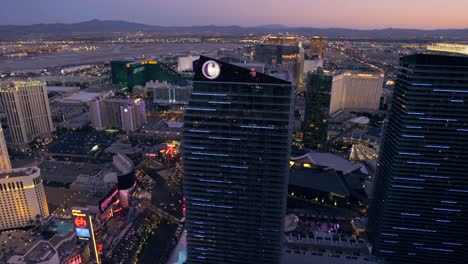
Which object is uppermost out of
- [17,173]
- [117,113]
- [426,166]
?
[426,166]

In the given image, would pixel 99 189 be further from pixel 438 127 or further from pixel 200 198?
pixel 438 127

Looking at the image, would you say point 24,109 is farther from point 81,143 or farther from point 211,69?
point 211,69

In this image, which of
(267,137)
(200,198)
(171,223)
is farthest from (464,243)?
(171,223)

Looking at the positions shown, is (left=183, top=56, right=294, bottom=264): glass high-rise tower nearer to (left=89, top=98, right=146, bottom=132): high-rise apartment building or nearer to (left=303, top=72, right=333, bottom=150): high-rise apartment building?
(left=303, top=72, right=333, bottom=150): high-rise apartment building

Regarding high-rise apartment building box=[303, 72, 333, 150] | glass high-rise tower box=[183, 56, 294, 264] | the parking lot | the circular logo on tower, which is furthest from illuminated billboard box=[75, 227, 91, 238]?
high-rise apartment building box=[303, 72, 333, 150]

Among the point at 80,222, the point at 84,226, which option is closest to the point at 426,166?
the point at 84,226

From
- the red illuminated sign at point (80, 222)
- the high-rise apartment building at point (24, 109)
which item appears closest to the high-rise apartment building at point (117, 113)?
the high-rise apartment building at point (24, 109)

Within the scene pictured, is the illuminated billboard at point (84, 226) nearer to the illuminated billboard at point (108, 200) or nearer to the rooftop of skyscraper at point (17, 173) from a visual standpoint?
the illuminated billboard at point (108, 200)
